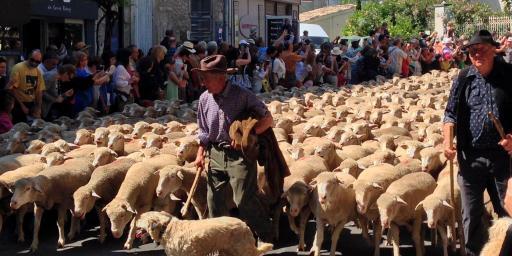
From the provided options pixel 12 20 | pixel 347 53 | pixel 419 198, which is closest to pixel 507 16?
pixel 347 53

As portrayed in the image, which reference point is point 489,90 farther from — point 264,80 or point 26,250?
point 264,80

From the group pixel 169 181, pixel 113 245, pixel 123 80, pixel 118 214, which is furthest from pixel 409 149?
pixel 123 80

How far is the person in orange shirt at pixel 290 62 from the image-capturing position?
1984 cm

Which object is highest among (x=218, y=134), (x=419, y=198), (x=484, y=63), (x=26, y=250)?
(x=484, y=63)

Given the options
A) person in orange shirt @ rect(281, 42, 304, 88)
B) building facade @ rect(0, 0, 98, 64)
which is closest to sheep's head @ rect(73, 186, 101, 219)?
building facade @ rect(0, 0, 98, 64)

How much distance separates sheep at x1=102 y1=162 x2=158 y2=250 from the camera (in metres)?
8.00

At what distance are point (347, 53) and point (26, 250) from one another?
61.1 ft

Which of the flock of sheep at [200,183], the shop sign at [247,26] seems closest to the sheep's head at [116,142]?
the flock of sheep at [200,183]

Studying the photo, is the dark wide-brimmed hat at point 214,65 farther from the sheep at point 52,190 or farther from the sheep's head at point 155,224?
the sheep at point 52,190

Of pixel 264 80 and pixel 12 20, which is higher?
pixel 12 20

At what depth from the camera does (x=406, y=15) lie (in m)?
44.9

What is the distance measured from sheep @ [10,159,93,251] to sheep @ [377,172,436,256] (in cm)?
327

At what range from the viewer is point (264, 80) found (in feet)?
63.5

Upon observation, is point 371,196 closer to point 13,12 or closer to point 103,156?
point 103,156
